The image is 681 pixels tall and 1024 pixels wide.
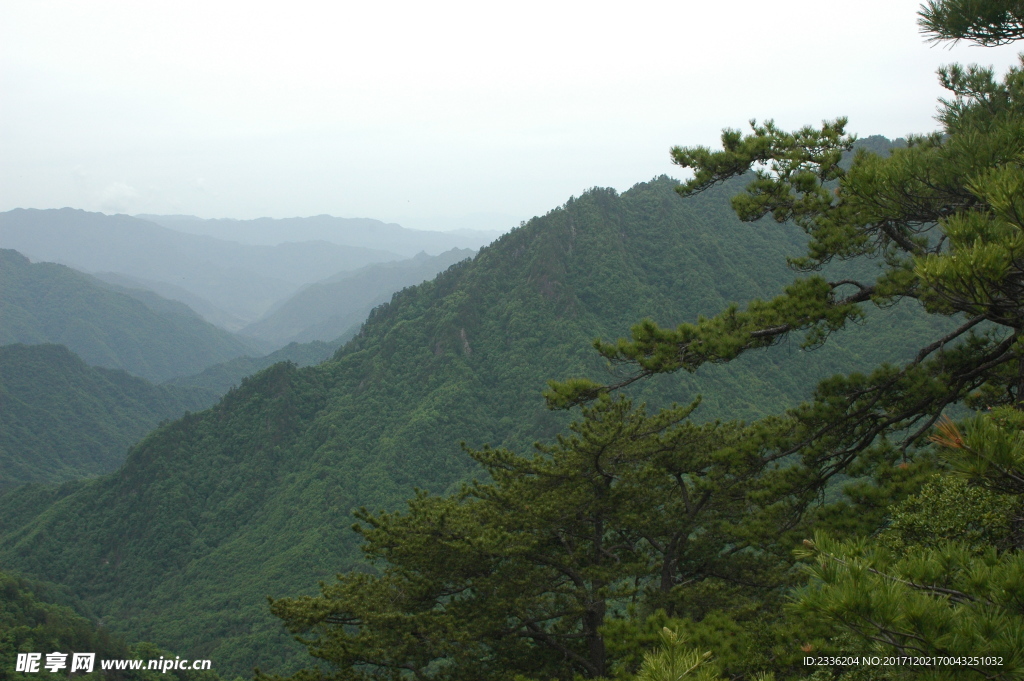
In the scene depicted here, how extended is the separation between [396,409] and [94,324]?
13205 cm

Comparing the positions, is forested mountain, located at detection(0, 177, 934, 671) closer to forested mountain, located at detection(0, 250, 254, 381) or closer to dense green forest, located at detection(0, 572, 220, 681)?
dense green forest, located at detection(0, 572, 220, 681)

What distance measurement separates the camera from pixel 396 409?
170ft

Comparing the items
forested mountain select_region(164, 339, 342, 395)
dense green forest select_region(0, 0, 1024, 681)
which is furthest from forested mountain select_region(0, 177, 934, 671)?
forested mountain select_region(164, 339, 342, 395)

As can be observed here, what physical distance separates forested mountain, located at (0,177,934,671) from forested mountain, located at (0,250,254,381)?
343 feet

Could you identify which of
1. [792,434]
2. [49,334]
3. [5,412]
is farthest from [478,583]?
[49,334]

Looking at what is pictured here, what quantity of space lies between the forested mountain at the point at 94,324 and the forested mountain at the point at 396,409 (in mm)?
104407

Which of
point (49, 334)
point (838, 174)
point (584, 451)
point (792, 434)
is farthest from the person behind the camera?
point (49, 334)

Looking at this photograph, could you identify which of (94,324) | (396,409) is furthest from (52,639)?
(94,324)

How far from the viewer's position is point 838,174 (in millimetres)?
5629

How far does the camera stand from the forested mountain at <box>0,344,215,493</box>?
74750 millimetres

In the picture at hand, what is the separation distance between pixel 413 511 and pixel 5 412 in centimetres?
9071

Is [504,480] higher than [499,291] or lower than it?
lower

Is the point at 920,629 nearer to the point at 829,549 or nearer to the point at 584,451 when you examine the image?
the point at 829,549

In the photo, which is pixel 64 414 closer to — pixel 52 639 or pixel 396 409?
pixel 396 409
